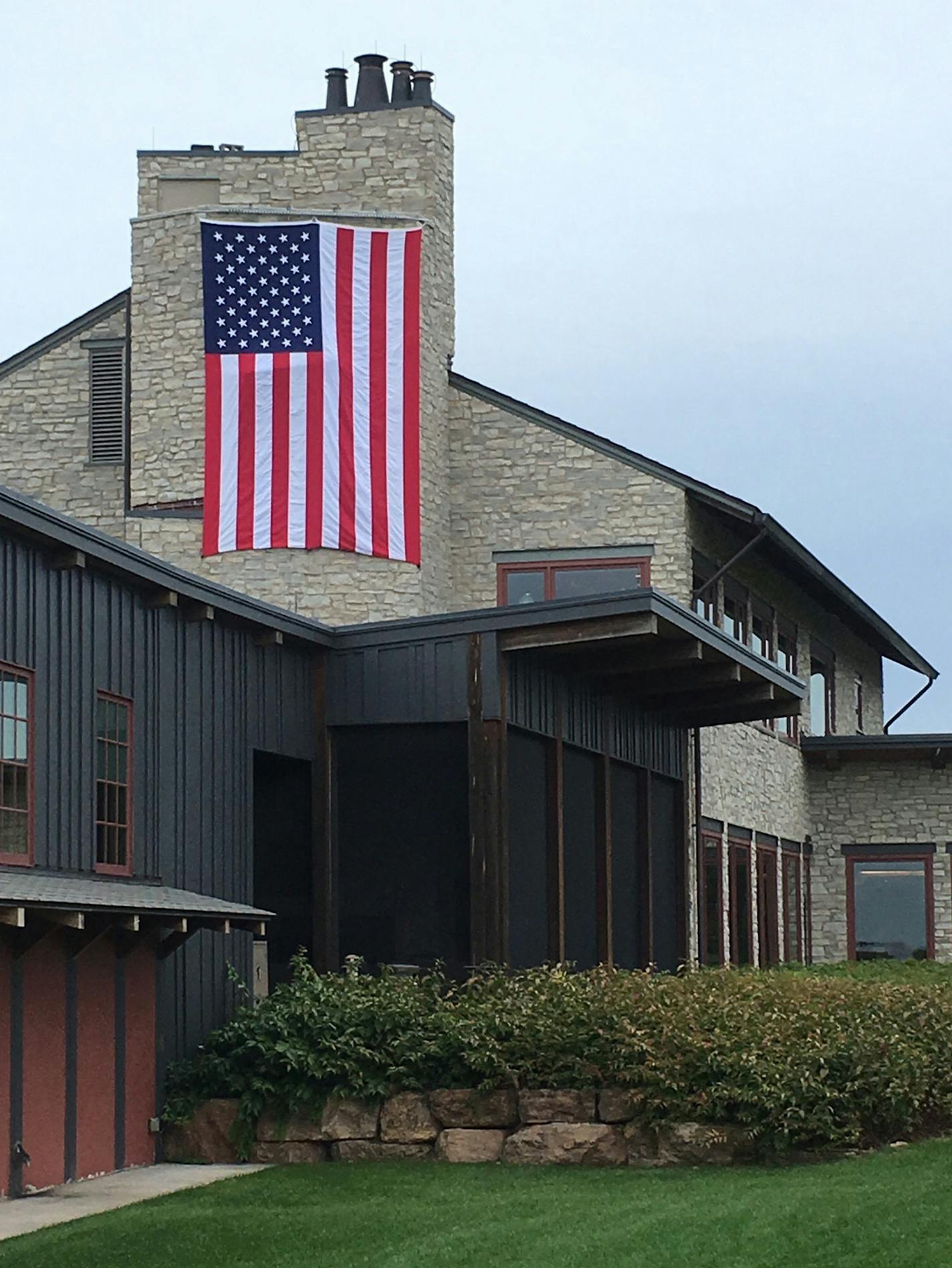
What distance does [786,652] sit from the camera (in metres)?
34.0

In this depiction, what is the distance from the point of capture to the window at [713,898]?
2867 cm

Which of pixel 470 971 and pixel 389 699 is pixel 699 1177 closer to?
pixel 470 971

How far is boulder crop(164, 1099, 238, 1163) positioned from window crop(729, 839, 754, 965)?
48.7 feet

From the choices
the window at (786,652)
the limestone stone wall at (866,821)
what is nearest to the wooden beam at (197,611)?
the window at (786,652)

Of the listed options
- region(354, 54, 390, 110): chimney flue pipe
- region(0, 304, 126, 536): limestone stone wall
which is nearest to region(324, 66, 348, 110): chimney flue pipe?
region(354, 54, 390, 110): chimney flue pipe

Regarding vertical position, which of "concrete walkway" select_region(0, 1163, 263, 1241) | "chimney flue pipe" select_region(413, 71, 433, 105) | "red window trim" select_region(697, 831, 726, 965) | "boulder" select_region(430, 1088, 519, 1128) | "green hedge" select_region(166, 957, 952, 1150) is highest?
"chimney flue pipe" select_region(413, 71, 433, 105)

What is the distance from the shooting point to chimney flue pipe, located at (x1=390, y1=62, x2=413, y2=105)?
3012 cm

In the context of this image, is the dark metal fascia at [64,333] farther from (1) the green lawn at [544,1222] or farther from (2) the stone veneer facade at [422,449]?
(1) the green lawn at [544,1222]

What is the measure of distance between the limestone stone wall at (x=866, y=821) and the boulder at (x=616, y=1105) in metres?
21.0

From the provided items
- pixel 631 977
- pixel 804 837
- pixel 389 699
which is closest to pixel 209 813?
pixel 389 699

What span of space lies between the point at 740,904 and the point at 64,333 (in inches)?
515

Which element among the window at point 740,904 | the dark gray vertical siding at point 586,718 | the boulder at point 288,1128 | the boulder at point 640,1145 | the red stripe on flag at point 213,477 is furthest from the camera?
the window at point 740,904

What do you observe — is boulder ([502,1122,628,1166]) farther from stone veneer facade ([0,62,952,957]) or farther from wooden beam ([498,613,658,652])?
stone veneer facade ([0,62,952,957])

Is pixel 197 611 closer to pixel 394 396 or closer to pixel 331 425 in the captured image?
pixel 331 425
